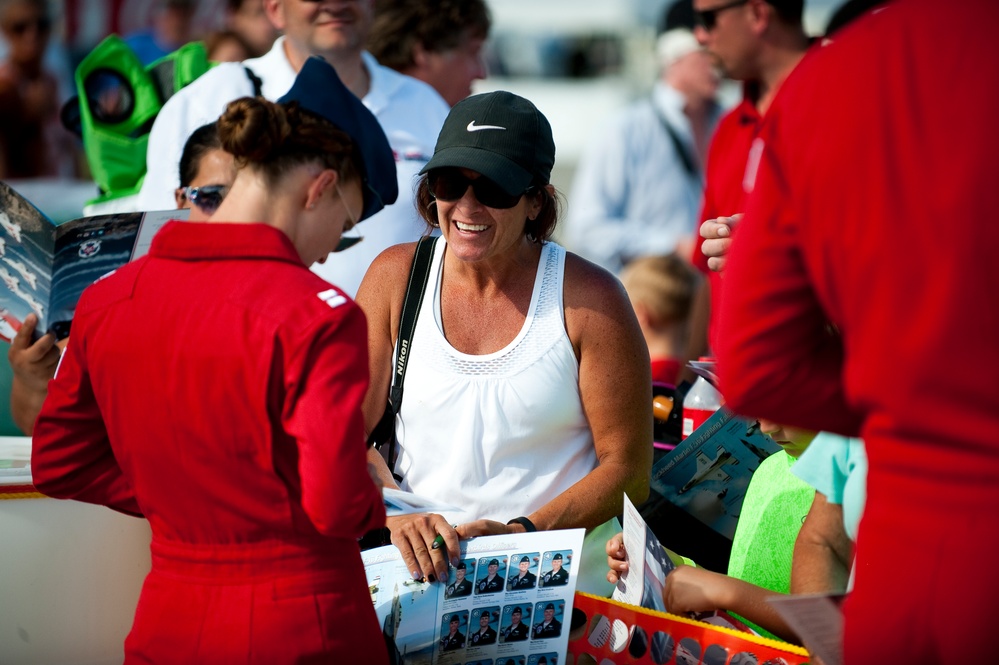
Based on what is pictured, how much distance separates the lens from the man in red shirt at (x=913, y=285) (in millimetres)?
1504

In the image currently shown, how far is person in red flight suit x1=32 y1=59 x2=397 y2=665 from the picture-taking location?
2.03 m

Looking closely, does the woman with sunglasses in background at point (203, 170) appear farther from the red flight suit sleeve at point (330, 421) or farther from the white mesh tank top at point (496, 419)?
the red flight suit sleeve at point (330, 421)

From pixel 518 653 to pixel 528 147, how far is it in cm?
118

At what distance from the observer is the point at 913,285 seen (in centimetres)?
153

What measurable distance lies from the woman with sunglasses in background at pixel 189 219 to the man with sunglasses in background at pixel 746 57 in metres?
1.76

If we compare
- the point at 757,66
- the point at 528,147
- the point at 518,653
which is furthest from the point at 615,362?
the point at 757,66

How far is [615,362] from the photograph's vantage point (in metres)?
3.03

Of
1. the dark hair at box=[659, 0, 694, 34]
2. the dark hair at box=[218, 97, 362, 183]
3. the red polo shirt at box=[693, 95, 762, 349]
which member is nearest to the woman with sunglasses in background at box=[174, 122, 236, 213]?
the dark hair at box=[218, 97, 362, 183]

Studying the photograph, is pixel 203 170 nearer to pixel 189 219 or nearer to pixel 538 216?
pixel 189 219

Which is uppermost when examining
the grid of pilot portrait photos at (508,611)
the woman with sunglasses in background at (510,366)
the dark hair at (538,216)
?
the dark hair at (538,216)

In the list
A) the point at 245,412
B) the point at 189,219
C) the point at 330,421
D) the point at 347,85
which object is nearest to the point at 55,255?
the point at 189,219

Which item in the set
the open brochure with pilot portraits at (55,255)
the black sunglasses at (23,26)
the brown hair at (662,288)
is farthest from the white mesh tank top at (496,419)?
the black sunglasses at (23,26)

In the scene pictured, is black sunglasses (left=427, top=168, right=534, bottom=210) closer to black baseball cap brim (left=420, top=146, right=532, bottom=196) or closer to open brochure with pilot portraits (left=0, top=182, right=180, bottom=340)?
black baseball cap brim (left=420, top=146, right=532, bottom=196)

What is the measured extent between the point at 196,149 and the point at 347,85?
3.30 feet
